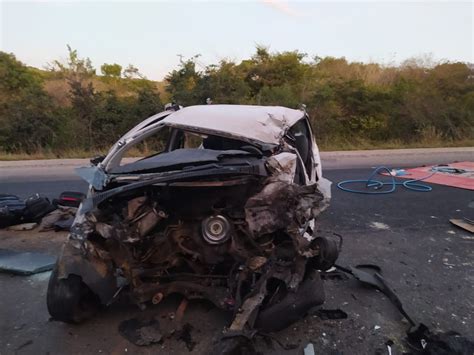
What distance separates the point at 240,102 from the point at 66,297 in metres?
15.4

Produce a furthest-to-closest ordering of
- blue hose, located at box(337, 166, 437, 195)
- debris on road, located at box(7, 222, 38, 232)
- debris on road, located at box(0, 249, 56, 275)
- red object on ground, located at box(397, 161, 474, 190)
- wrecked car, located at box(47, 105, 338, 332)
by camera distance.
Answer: red object on ground, located at box(397, 161, 474, 190), blue hose, located at box(337, 166, 437, 195), debris on road, located at box(7, 222, 38, 232), debris on road, located at box(0, 249, 56, 275), wrecked car, located at box(47, 105, 338, 332)

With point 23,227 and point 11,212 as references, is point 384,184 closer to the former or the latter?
point 23,227

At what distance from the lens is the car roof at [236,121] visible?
10.7 ft

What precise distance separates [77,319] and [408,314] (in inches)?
99.5

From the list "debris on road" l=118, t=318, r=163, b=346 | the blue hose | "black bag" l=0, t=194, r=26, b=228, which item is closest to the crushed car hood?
"debris on road" l=118, t=318, r=163, b=346

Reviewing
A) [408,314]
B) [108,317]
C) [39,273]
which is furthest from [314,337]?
[39,273]

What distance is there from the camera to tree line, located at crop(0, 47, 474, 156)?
55.8 ft

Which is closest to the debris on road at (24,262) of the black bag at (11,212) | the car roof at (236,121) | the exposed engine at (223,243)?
the black bag at (11,212)

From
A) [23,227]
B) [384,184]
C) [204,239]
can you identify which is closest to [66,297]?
[204,239]

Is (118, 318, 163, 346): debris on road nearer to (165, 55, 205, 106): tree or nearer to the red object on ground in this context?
the red object on ground

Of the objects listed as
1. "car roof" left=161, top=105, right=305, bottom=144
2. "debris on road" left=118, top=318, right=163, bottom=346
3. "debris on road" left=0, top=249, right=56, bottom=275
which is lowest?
"debris on road" left=118, top=318, right=163, bottom=346

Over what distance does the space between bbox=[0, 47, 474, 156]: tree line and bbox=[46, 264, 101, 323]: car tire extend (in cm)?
1419

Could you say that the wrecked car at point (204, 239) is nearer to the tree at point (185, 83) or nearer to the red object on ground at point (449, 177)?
the red object on ground at point (449, 177)

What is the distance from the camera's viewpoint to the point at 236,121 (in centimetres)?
344
